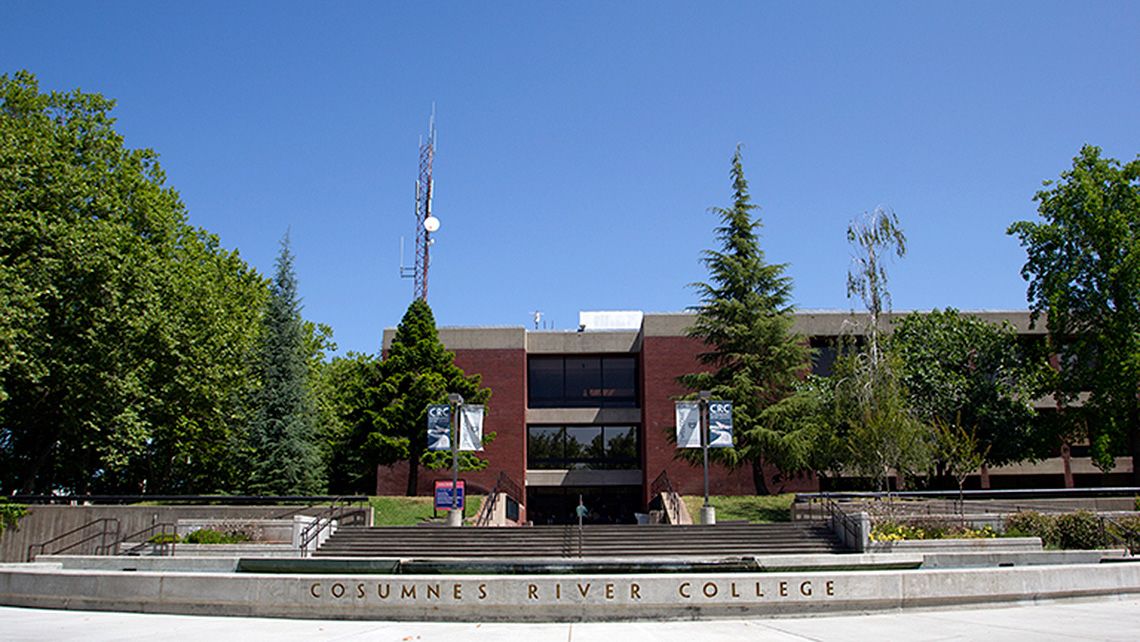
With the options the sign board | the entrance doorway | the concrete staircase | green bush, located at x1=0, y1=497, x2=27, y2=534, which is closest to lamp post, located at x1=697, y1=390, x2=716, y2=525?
the concrete staircase

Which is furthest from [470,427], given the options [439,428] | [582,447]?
[582,447]

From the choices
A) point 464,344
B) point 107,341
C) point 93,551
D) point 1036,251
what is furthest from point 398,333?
point 1036,251

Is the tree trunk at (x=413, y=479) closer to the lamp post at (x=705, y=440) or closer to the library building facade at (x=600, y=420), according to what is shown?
the library building facade at (x=600, y=420)

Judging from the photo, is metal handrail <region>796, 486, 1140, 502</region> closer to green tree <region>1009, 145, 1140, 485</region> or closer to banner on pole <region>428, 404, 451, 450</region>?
green tree <region>1009, 145, 1140, 485</region>

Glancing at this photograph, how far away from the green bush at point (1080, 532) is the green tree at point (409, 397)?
20.6 m

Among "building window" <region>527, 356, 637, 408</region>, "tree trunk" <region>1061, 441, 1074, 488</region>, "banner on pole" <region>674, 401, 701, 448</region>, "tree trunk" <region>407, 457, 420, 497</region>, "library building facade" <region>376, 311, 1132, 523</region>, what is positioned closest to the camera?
"banner on pole" <region>674, 401, 701, 448</region>

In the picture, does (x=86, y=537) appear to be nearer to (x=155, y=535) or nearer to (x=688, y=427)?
→ (x=155, y=535)

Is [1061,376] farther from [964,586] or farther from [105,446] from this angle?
[105,446]

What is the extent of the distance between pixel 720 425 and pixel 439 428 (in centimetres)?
877

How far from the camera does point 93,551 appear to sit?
2620 cm

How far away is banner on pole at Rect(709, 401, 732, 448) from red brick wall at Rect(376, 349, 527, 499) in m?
16.8

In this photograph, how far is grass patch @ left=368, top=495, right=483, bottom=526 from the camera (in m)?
30.9

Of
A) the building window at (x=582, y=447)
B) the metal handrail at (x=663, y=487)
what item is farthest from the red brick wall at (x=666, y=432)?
the building window at (x=582, y=447)

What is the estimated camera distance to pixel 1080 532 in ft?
75.3
